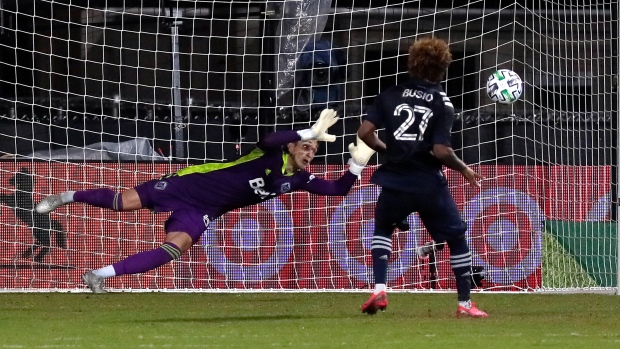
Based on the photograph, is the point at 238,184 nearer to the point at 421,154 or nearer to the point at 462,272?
the point at 421,154

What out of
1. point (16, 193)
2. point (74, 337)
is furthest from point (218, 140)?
point (74, 337)

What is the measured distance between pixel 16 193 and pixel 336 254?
3.37 metres

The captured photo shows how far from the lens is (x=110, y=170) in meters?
13.6

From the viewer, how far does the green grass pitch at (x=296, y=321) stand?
7.95 metres

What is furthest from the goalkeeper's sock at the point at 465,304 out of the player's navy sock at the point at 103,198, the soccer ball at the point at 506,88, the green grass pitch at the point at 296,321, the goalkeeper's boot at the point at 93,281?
the soccer ball at the point at 506,88

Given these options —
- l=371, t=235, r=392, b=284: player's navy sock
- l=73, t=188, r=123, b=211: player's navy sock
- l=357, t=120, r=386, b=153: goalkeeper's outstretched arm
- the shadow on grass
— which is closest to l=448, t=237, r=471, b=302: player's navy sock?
l=371, t=235, r=392, b=284: player's navy sock

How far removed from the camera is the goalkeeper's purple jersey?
33.7 feet

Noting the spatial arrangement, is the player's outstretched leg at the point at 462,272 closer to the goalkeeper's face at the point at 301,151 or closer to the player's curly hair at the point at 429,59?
the player's curly hair at the point at 429,59

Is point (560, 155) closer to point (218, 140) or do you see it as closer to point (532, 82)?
point (532, 82)

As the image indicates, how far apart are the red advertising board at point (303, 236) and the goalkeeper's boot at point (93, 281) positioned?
12.5 ft

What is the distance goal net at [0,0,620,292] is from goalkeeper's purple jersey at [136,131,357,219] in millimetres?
3197

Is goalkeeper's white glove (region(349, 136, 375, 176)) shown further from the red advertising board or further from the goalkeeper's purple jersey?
the red advertising board

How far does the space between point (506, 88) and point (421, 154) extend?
3410 mm

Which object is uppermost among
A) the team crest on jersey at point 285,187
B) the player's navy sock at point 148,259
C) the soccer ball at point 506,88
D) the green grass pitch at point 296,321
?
the soccer ball at point 506,88
